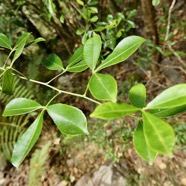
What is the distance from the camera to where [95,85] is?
0.42 m

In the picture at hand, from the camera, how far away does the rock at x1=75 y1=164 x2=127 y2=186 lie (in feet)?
6.20

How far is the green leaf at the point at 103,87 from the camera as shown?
15.4 inches

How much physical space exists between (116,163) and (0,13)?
59.6 inches

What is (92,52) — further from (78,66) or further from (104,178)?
(104,178)

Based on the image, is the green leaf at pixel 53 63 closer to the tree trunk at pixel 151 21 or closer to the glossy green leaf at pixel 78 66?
the glossy green leaf at pixel 78 66

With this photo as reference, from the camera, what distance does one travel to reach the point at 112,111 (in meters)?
0.34

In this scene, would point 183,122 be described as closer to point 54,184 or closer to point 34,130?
point 54,184

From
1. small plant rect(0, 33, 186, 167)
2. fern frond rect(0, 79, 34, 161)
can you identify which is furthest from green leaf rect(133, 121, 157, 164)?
fern frond rect(0, 79, 34, 161)

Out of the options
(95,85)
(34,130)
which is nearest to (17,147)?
(34,130)

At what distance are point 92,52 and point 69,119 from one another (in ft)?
0.44

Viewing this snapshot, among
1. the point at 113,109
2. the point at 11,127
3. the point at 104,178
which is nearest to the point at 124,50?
the point at 113,109

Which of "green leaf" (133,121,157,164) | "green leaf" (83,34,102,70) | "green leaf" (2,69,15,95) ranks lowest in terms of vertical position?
"green leaf" (133,121,157,164)

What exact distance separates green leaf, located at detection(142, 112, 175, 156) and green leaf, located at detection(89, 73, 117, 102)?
9 centimetres

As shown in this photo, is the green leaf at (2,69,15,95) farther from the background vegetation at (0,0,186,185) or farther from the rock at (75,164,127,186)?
the rock at (75,164,127,186)
